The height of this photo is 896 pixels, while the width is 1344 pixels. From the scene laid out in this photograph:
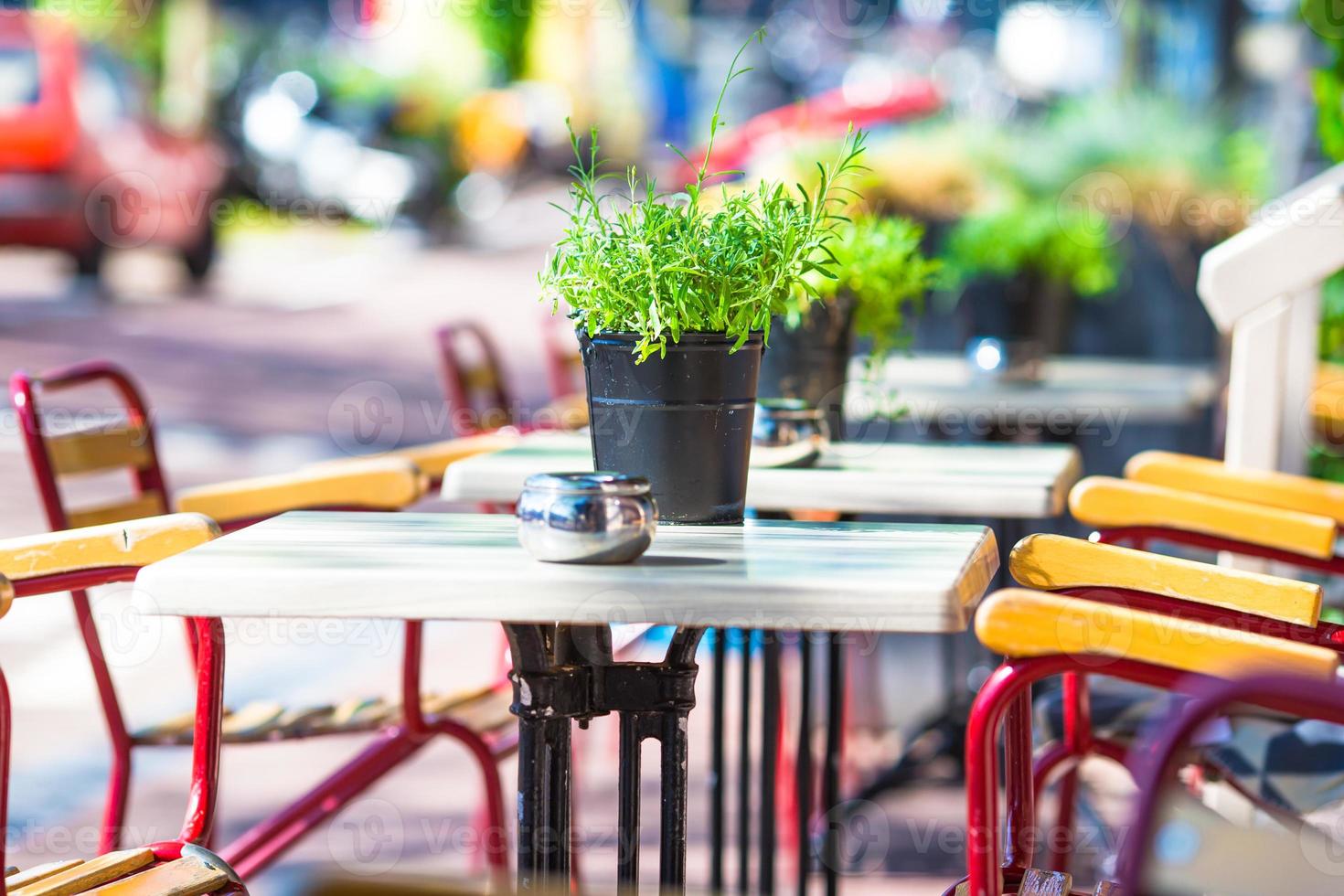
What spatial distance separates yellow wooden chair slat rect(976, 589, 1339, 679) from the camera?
137cm

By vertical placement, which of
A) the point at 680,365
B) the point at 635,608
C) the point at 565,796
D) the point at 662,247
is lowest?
the point at 565,796

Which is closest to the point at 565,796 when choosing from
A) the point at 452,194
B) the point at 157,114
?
the point at 452,194

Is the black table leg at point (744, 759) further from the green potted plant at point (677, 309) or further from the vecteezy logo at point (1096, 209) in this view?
the vecteezy logo at point (1096, 209)

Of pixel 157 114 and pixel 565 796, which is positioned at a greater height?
pixel 157 114

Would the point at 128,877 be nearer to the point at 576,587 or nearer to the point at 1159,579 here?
the point at 576,587

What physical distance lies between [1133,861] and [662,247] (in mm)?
825

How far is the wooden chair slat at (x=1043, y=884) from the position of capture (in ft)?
5.54

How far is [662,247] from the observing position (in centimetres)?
171

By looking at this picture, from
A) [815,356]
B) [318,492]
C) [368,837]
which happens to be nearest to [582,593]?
[318,492]

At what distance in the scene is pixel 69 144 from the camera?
35.2 feet

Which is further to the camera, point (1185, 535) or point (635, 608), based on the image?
point (1185, 535)

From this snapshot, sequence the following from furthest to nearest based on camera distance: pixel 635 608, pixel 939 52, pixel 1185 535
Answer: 1. pixel 939 52
2. pixel 1185 535
3. pixel 635 608

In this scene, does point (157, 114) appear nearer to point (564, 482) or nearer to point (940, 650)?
point (940, 650)

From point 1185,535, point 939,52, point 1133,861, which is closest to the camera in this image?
point 1133,861
